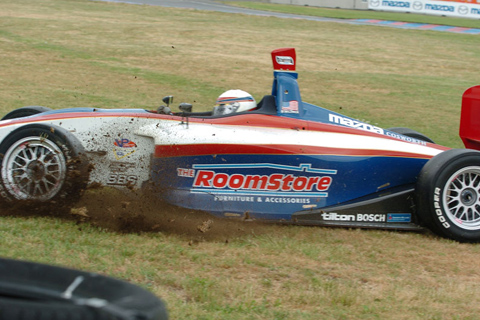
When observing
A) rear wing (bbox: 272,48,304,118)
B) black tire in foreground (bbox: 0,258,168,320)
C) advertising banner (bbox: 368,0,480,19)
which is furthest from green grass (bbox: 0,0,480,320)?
advertising banner (bbox: 368,0,480,19)

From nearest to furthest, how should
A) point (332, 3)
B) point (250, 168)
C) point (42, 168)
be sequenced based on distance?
point (42, 168), point (250, 168), point (332, 3)

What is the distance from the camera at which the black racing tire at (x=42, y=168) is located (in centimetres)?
534

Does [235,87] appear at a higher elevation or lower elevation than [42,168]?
higher

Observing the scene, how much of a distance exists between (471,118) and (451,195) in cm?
145

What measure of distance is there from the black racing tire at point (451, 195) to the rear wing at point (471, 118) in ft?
3.71

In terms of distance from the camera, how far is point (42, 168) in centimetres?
542

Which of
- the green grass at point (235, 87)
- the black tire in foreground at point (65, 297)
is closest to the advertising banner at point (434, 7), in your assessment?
the green grass at point (235, 87)

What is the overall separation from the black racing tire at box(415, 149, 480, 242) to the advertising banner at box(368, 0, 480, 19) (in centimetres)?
3358

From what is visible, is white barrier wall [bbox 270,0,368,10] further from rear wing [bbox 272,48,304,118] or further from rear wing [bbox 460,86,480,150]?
rear wing [bbox 272,48,304,118]

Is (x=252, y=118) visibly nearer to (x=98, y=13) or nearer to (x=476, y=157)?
(x=476, y=157)

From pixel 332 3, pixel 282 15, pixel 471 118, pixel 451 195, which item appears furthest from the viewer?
pixel 332 3

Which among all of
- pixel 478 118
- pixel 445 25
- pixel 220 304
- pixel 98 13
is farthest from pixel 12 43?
pixel 445 25

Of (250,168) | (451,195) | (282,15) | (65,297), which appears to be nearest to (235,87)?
(250,168)

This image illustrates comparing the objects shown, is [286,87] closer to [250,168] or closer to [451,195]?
[250,168]
